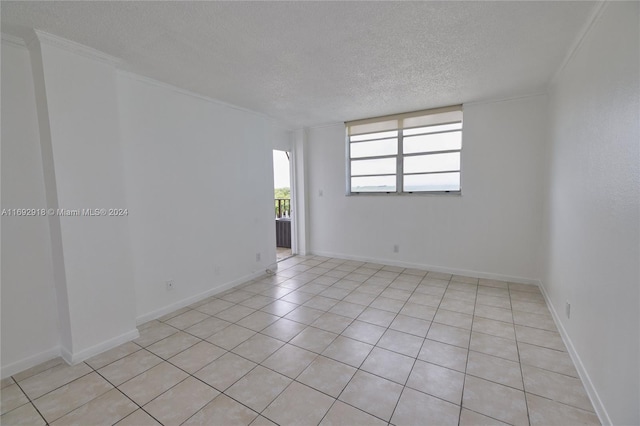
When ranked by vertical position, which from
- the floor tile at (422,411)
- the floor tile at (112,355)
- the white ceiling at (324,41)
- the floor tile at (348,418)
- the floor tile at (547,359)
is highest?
the white ceiling at (324,41)

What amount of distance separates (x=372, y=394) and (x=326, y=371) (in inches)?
15.0

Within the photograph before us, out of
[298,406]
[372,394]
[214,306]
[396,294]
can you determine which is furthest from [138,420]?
[396,294]

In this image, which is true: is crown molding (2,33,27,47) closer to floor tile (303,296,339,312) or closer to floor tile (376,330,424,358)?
floor tile (303,296,339,312)

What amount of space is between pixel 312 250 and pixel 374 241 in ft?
4.47

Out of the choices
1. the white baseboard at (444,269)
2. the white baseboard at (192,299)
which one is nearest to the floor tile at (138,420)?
the white baseboard at (192,299)

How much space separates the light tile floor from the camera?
5.48 feet

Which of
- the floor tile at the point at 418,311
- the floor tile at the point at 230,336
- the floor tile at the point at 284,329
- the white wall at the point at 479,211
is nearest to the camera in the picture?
the floor tile at the point at 230,336

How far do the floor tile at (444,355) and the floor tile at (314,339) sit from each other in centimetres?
78

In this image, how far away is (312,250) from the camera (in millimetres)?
5570

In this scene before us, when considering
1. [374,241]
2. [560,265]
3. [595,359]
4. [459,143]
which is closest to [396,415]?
[595,359]

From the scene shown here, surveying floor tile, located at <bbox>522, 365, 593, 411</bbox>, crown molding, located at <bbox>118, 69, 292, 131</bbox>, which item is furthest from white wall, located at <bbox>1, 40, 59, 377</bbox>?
floor tile, located at <bbox>522, 365, 593, 411</bbox>

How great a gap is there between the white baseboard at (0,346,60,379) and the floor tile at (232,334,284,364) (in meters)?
1.49

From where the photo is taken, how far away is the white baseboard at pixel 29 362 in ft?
6.72

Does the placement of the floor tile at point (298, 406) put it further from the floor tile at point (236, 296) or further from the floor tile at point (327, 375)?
the floor tile at point (236, 296)
